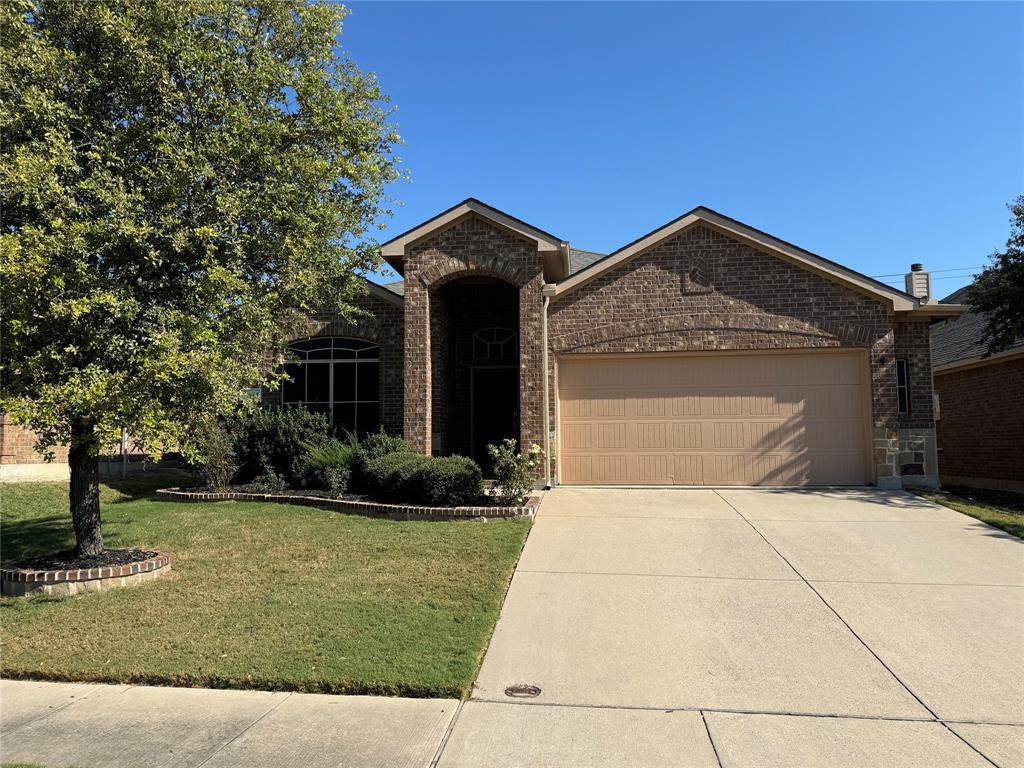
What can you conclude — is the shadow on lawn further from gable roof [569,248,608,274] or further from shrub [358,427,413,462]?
gable roof [569,248,608,274]

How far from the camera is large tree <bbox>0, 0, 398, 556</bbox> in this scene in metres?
6.11

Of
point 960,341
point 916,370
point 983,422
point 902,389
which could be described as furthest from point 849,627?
point 960,341

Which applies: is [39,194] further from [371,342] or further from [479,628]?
[371,342]

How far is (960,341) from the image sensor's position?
17734 mm

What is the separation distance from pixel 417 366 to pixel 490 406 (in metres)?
2.43

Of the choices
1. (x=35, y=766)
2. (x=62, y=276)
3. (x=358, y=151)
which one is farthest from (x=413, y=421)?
(x=35, y=766)

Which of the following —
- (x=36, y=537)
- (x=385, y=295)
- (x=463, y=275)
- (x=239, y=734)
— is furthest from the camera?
(x=385, y=295)

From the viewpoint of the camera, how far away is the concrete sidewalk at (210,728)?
12.9 feet

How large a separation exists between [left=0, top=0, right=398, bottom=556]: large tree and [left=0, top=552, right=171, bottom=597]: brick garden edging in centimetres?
58

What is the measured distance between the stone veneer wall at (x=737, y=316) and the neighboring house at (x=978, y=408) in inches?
134

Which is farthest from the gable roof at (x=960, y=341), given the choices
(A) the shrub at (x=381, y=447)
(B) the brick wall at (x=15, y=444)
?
(B) the brick wall at (x=15, y=444)

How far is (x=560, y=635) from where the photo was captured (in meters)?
5.77

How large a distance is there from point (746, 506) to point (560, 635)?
229 inches

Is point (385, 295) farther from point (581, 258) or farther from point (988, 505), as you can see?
point (988, 505)
